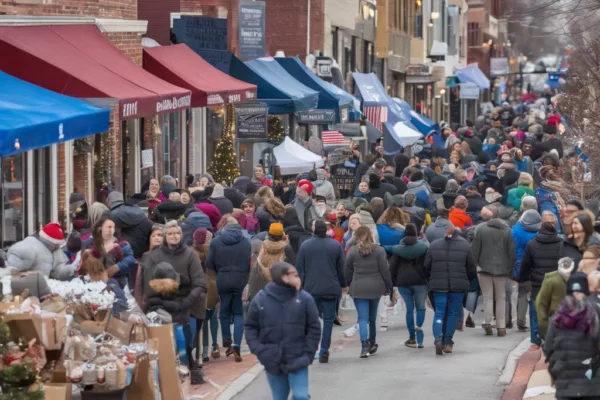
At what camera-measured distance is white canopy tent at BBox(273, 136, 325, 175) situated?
2923 centimetres

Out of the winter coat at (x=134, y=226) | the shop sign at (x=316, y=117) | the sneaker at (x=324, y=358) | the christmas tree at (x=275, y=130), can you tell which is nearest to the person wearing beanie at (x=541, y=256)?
the sneaker at (x=324, y=358)

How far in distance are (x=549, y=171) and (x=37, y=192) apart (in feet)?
29.3

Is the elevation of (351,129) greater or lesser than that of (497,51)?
lesser

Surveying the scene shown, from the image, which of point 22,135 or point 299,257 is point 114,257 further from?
point 299,257

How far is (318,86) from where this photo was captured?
35.6 metres

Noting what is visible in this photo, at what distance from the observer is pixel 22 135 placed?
1459 centimetres

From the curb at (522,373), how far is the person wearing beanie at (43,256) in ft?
14.6

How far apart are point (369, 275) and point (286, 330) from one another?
4747 millimetres

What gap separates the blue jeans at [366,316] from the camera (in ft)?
53.8

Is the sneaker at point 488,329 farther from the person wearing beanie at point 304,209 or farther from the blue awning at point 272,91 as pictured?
the blue awning at point 272,91

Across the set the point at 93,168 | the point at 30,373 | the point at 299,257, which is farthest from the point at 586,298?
the point at 93,168

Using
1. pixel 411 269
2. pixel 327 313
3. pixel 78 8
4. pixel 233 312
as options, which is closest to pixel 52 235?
pixel 233 312

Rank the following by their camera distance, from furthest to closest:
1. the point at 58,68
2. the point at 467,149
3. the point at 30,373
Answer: the point at 467,149 < the point at 58,68 < the point at 30,373

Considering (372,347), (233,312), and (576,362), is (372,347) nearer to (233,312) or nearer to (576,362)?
(233,312)
